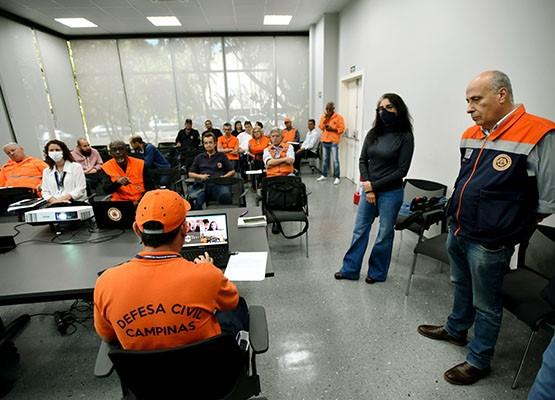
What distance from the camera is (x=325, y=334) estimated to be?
2148 millimetres

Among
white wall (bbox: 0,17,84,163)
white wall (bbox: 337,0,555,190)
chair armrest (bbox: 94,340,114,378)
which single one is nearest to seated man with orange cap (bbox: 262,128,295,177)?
white wall (bbox: 337,0,555,190)

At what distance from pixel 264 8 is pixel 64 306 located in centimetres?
642

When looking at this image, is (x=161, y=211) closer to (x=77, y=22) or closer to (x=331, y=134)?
(x=331, y=134)

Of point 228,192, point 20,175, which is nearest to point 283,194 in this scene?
point 228,192

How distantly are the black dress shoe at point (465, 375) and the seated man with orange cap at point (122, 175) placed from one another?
3.07 metres

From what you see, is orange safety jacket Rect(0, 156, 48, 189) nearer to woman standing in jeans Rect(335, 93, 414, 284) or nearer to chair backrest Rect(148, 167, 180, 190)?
chair backrest Rect(148, 167, 180, 190)

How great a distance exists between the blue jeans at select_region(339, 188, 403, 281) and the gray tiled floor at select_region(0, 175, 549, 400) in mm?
136

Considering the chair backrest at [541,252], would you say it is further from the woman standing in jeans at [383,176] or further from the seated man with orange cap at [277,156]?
the seated man with orange cap at [277,156]

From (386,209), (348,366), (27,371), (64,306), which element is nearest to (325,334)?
(348,366)

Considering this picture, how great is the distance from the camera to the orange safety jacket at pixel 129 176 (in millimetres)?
3213

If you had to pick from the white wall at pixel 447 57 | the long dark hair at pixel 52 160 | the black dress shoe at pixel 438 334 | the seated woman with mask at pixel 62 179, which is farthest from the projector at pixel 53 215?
the white wall at pixel 447 57

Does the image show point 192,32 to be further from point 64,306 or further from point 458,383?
point 458,383

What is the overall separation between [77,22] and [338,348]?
852cm

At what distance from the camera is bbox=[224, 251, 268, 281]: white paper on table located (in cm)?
151
